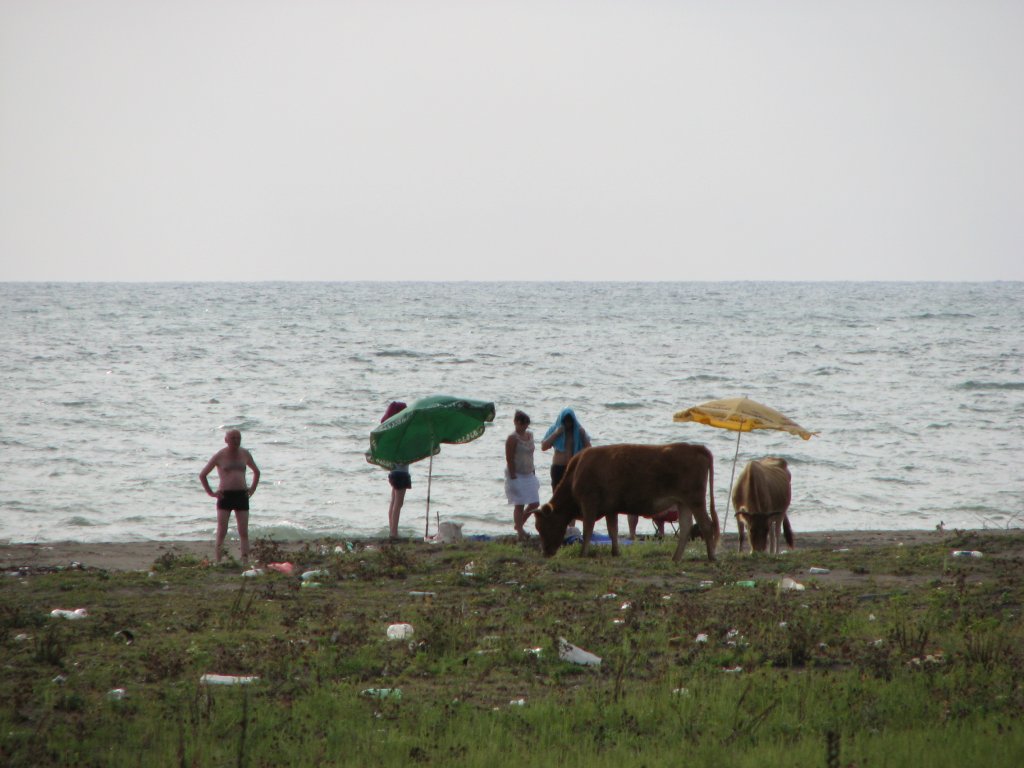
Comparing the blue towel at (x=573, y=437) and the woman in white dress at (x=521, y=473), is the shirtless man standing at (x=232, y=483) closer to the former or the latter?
the woman in white dress at (x=521, y=473)

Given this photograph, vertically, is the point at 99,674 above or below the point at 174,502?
above

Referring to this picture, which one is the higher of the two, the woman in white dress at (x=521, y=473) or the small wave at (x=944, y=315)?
the small wave at (x=944, y=315)

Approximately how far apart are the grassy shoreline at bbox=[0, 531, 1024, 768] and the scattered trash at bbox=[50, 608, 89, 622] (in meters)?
0.11

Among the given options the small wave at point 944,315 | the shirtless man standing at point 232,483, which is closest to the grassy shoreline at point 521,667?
the shirtless man standing at point 232,483

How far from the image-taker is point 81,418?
3158cm

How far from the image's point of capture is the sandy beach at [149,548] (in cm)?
1540

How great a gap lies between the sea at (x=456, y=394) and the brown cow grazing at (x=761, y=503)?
8.58 feet

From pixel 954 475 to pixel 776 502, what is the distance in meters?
11.6

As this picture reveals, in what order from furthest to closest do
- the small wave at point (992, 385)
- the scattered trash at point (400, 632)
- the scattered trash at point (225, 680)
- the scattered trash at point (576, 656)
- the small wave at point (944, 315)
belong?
the small wave at point (944, 315) → the small wave at point (992, 385) → the scattered trash at point (400, 632) → the scattered trash at point (576, 656) → the scattered trash at point (225, 680)

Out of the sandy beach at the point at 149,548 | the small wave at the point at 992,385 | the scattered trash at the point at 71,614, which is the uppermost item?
the scattered trash at the point at 71,614

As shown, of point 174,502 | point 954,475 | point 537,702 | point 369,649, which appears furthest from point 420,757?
point 954,475

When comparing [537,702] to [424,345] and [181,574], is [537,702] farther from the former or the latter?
[424,345]

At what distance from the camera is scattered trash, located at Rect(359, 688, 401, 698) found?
7.68m

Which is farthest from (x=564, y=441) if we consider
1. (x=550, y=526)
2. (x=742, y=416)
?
(x=742, y=416)
